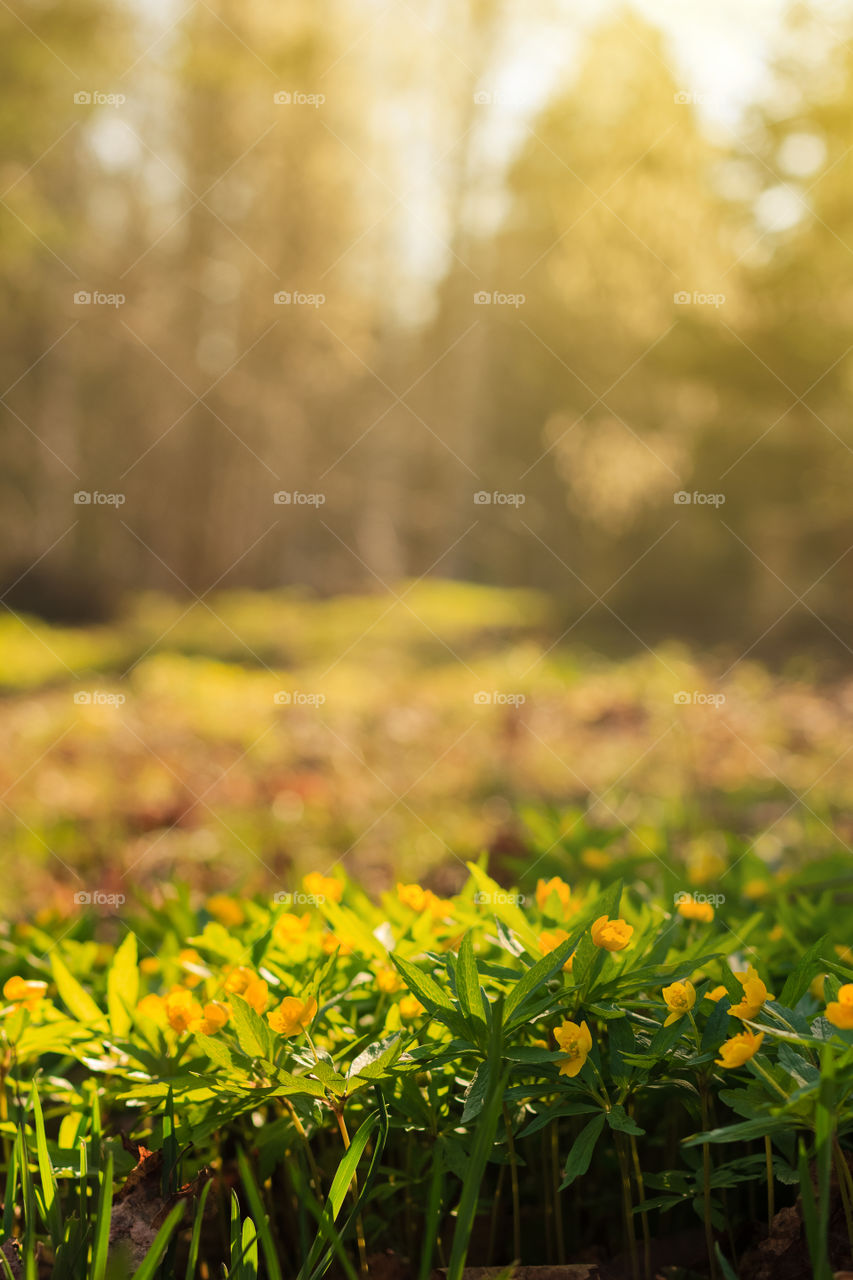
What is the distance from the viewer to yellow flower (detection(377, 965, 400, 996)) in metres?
1.08

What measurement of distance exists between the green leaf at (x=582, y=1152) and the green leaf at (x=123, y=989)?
567 mm

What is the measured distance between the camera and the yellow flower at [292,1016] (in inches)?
36.5

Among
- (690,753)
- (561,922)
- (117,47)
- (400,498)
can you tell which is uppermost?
(117,47)

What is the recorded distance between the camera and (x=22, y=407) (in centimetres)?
1263

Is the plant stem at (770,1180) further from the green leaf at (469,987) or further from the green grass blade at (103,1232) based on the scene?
the green grass blade at (103,1232)

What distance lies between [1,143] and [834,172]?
704cm

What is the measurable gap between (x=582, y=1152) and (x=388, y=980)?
31 cm

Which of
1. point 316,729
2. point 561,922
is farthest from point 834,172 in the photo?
point 561,922

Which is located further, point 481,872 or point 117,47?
point 117,47

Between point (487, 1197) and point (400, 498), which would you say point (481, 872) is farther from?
point (400, 498)

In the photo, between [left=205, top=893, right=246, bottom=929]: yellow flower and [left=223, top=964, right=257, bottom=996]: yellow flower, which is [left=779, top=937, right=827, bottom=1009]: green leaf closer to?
[left=223, top=964, right=257, bottom=996]: yellow flower

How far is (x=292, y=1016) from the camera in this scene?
929 mm

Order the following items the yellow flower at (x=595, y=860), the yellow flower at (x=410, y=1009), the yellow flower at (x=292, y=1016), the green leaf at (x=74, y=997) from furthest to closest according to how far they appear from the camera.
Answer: the yellow flower at (x=595, y=860)
the green leaf at (x=74, y=997)
the yellow flower at (x=410, y=1009)
the yellow flower at (x=292, y=1016)

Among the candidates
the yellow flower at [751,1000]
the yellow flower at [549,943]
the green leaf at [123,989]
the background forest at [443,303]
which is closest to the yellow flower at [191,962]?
the green leaf at [123,989]
